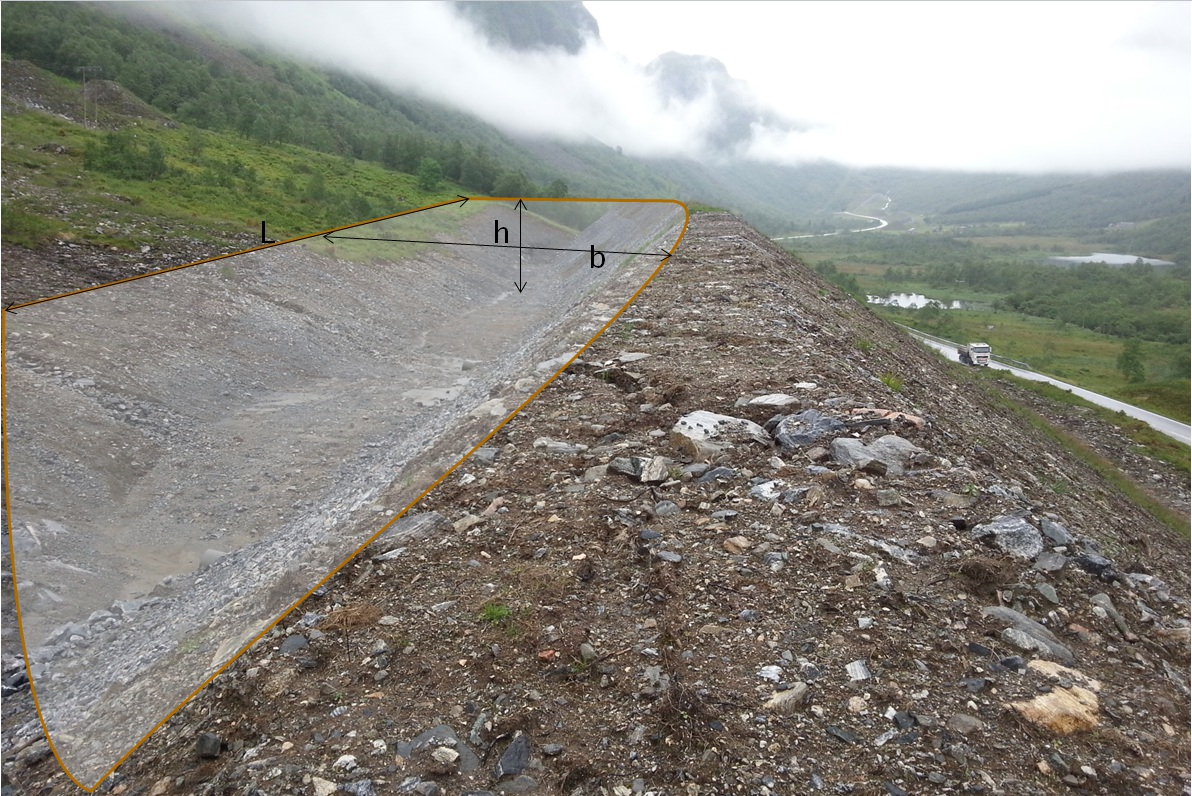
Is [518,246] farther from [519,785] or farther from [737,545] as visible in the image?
[519,785]

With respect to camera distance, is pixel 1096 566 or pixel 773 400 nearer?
pixel 1096 566

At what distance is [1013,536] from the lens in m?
6.40

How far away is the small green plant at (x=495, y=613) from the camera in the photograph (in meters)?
5.25

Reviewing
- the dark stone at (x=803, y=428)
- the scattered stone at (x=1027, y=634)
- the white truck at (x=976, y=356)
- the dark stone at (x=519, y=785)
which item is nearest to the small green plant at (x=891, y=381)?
the dark stone at (x=803, y=428)

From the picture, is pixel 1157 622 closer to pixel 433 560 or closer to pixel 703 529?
pixel 703 529

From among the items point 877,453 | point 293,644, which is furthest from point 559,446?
point 877,453

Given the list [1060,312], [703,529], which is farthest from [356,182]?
[1060,312]

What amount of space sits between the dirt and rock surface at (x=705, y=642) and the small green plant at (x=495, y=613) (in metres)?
0.02

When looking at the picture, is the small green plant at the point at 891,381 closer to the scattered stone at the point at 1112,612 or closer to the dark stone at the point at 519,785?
the scattered stone at the point at 1112,612

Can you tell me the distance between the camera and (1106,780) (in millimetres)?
4086

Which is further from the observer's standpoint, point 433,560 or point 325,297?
point 433,560

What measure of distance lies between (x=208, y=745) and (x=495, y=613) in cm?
211

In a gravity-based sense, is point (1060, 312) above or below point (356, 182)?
below

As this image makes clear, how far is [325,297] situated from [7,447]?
6.51ft
